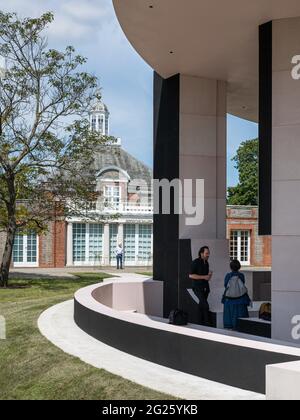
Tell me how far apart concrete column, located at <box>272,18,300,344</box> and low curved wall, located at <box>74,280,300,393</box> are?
2792 mm

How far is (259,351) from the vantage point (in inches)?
292

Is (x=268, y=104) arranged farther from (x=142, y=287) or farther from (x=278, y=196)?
(x=142, y=287)

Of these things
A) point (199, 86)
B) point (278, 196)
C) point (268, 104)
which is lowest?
point (278, 196)

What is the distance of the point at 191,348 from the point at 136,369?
893 millimetres

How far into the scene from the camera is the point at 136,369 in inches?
341

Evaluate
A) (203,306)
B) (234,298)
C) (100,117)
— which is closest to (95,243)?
(100,117)

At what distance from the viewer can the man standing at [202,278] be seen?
42.2 feet

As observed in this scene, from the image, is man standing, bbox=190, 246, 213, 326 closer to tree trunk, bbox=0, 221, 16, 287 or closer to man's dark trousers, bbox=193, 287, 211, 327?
man's dark trousers, bbox=193, 287, 211, 327

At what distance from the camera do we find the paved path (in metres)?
7.36

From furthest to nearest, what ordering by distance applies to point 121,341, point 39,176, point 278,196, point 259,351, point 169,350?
point 39,176 < point 278,196 < point 121,341 < point 169,350 < point 259,351

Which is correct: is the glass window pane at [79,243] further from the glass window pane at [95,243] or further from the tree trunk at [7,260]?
the tree trunk at [7,260]

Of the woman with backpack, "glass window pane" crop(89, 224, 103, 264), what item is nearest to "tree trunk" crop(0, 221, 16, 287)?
the woman with backpack
